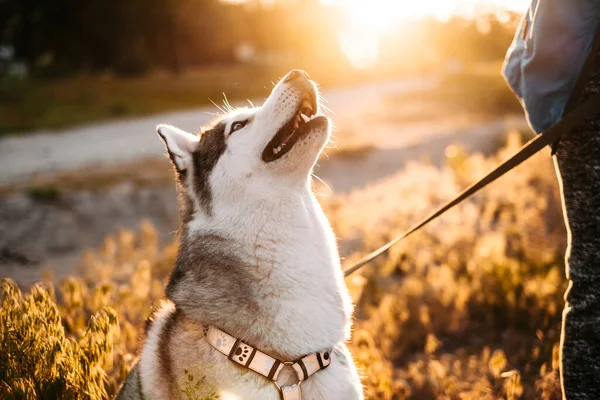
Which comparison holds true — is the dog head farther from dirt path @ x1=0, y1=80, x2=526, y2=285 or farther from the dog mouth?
dirt path @ x1=0, y1=80, x2=526, y2=285

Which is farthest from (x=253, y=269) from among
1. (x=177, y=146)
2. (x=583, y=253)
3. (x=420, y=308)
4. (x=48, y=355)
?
(x=420, y=308)

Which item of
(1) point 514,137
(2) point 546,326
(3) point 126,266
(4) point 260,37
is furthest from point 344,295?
(4) point 260,37

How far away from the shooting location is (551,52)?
254cm

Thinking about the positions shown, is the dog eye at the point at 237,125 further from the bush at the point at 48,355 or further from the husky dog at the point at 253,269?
the bush at the point at 48,355

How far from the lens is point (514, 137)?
9047 millimetres

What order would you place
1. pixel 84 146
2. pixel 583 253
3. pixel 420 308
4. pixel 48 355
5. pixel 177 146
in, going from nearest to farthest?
pixel 583 253 → pixel 48 355 → pixel 177 146 → pixel 420 308 → pixel 84 146

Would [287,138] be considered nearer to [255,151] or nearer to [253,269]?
[255,151]

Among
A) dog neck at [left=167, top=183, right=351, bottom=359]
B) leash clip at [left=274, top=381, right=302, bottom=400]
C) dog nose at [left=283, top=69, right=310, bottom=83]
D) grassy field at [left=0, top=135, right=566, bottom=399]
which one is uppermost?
dog nose at [left=283, top=69, right=310, bottom=83]

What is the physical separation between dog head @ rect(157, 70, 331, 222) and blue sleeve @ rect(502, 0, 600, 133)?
113 centimetres

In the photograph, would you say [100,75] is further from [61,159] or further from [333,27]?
[333,27]

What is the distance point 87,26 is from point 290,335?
31788mm

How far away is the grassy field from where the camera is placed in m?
2.89

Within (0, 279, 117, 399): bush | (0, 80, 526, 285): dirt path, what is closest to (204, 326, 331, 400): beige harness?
(0, 279, 117, 399): bush

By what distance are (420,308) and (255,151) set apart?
112 inches
